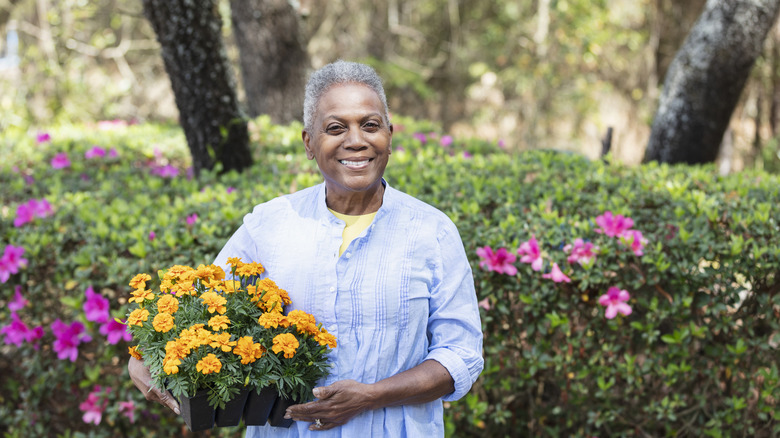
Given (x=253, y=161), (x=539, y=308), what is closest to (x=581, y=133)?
(x=253, y=161)

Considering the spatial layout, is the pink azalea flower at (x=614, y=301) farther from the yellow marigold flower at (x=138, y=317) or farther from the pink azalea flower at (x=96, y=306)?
the pink azalea flower at (x=96, y=306)

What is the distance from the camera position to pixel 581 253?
262 cm

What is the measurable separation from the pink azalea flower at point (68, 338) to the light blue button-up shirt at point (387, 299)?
160cm

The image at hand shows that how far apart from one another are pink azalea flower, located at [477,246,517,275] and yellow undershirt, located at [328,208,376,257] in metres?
0.95

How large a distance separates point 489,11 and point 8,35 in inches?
377

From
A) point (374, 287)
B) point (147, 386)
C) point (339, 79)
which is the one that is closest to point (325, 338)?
point (374, 287)

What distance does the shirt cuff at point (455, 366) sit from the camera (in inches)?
63.7

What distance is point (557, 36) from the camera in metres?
10.5

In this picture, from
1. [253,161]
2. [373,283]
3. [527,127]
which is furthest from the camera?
[527,127]

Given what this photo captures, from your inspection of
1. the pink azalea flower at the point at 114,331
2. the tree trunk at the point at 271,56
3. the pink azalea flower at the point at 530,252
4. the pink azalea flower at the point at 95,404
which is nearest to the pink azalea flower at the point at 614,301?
the pink azalea flower at the point at 530,252

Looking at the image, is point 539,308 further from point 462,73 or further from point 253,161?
point 462,73

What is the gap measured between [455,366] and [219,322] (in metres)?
0.61

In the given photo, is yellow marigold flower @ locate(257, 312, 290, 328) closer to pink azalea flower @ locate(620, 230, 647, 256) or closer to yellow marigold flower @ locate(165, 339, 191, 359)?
yellow marigold flower @ locate(165, 339, 191, 359)

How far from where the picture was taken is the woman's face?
1.62 meters
